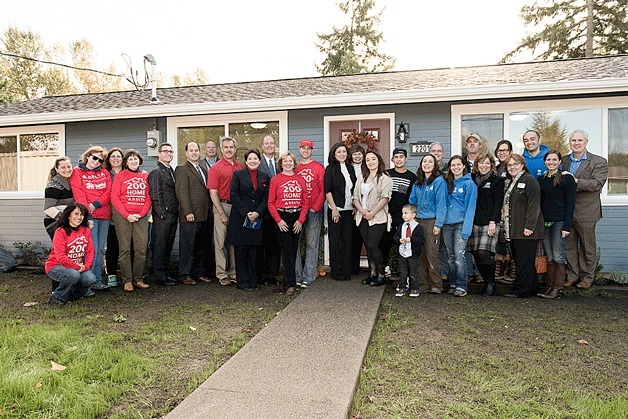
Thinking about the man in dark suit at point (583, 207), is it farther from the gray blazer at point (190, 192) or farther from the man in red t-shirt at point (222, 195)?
the gray blazer at point (190, 192)

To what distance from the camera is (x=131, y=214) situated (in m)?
5.00

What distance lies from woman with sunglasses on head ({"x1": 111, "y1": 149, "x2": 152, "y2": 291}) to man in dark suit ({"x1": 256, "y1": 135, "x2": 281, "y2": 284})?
1415 mm

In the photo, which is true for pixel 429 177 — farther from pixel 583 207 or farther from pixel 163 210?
pixel 163 210

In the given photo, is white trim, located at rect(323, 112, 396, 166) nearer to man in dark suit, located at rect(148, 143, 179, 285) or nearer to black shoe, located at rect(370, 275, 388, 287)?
black shoe, located at rect(370, 275, 388, 287)

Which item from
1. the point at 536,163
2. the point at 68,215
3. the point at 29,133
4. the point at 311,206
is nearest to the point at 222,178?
the point at 311,206

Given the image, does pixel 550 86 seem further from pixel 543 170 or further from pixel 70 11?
pixel 70 11

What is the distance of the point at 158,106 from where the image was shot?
6.42 meters

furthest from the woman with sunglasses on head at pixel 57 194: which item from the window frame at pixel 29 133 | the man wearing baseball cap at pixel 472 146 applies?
the man wearing baseball cap at pixel 472 146

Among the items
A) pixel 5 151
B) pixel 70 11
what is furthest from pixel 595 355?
pixel 70 11

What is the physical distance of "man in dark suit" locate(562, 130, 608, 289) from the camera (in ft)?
15.4

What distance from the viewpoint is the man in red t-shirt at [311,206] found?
5.03 metres

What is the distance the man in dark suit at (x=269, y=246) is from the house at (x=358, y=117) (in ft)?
3.49

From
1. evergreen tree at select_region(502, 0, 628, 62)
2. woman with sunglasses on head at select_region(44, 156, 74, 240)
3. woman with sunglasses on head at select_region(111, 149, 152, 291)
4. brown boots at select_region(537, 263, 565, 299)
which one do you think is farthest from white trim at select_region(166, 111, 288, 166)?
evergreen tree at select_region(502, 0, 628, 62)

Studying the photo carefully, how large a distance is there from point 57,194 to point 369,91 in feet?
13.5
